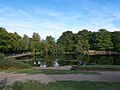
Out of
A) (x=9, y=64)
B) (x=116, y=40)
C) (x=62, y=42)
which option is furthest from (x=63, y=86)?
(x=116, y=40)

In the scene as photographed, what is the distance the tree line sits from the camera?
68.4 m

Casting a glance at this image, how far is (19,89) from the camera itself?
41.3ft

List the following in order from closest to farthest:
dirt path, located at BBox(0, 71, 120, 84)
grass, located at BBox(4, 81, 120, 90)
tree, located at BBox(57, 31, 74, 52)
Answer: grass, located at BBox(4, 81, 120, 90) → dirt path, located at BBox(0, 71, 120, 84) → tree, located at BBox(57, 31, 74, 52)

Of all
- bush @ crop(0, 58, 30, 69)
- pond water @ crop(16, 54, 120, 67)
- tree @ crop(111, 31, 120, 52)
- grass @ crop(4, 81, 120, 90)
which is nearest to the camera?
grass @ crop(4, 81, 120, 90)

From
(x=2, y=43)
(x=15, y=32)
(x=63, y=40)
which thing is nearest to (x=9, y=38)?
(x=2, y=43)

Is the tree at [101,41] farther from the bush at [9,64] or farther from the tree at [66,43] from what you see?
the bush at [9,64]

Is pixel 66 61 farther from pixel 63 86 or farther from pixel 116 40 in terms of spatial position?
pixel 116 40

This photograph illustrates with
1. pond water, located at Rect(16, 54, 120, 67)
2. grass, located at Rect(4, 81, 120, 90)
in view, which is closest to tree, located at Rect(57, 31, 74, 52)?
pond water, located at Rect(16, 54, 120, 67)

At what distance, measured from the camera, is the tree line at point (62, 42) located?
68.4 meters

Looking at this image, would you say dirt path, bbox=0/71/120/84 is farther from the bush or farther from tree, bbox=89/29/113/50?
tree, bbox=89/29/113/50

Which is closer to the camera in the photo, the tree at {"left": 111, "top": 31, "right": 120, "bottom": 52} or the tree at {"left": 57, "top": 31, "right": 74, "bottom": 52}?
the tree at {"left": 57, "top": 31, "right": 74, "bottom": 52}

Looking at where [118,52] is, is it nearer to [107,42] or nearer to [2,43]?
[107,42]

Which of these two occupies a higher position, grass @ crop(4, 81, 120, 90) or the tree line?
the tree line

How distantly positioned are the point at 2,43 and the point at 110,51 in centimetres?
3647
